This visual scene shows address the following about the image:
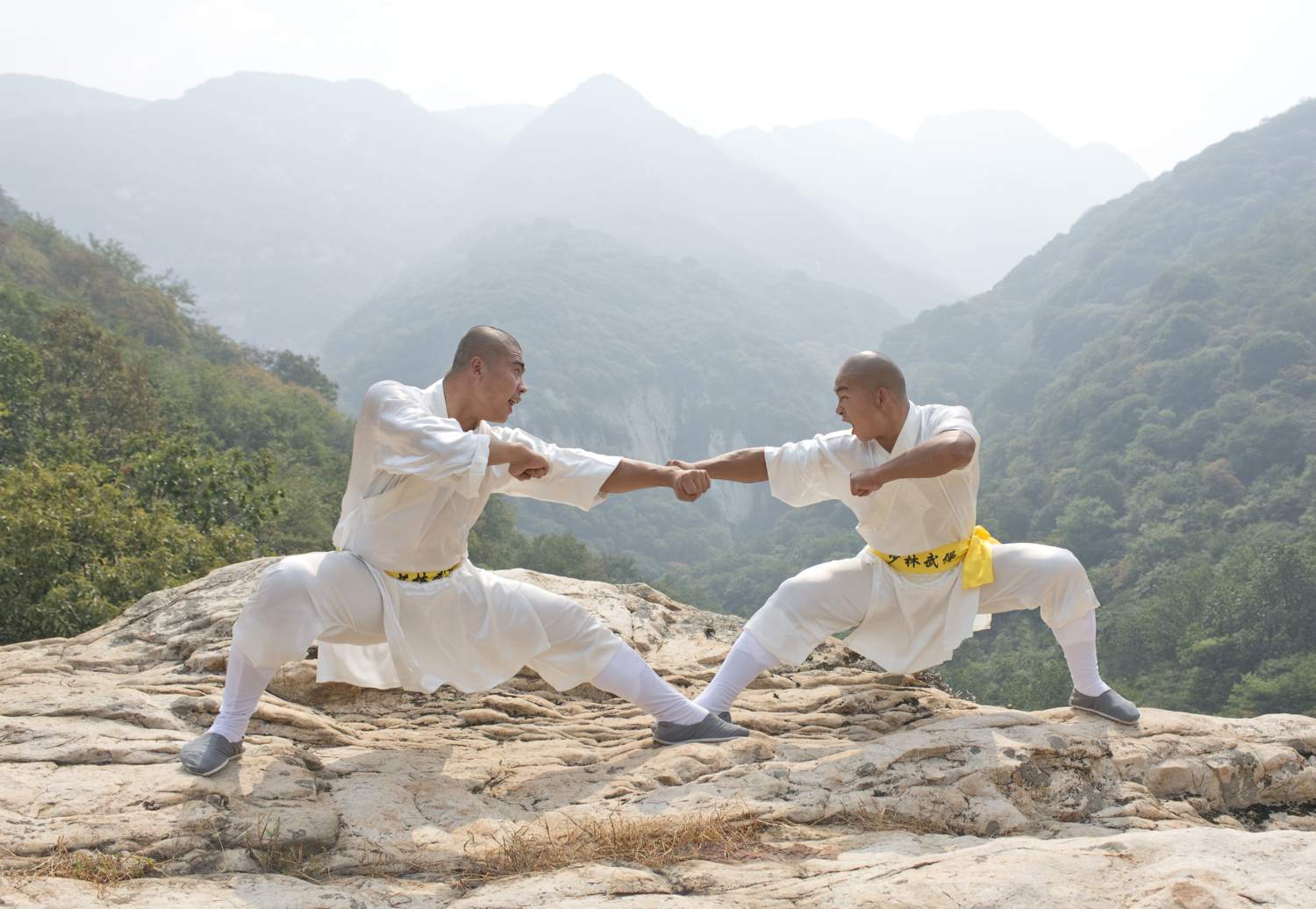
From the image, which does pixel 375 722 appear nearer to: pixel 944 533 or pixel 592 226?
pixel 944 533

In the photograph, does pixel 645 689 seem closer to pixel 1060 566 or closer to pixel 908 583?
pixel 908 583

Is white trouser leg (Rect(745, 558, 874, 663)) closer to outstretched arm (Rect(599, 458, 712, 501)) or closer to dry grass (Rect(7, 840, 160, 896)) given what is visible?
outstretched arm (Rect(599, 458, 712, 501))

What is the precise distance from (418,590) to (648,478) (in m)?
1.18

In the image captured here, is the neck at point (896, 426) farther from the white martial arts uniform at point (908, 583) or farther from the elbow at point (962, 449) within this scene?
the elbow at point (962, 449)

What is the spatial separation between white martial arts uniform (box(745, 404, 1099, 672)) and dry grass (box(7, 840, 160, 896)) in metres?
2.63

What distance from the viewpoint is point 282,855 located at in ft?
11.1

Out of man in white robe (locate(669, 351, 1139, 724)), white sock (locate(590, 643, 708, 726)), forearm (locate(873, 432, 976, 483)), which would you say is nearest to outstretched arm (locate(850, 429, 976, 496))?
forearm (locate(873, 432, 976, 483))

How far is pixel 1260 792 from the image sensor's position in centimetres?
445

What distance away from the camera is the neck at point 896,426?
4.66m

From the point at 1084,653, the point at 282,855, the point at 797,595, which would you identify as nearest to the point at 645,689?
the point at 797,595

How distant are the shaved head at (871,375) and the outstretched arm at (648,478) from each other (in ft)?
2.75

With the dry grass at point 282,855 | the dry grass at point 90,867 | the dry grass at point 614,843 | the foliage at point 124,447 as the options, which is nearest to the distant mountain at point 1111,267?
the foliage at point 124,447

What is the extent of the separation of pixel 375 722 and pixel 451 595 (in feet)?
3.83

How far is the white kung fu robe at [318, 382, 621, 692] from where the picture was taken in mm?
4145
